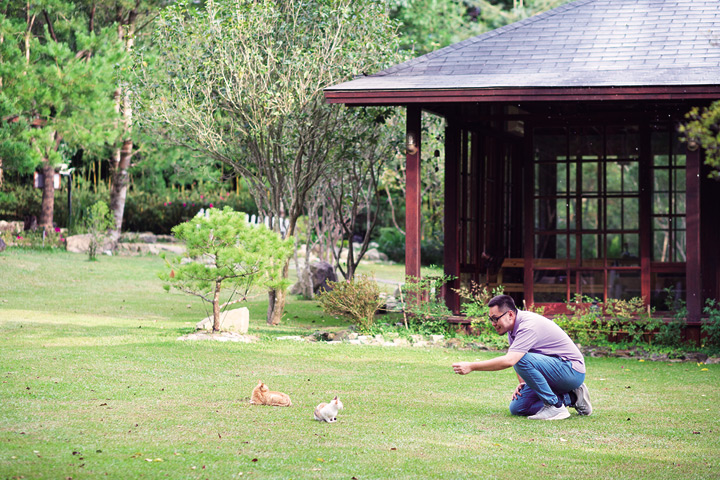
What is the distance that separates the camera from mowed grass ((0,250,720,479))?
5.19m

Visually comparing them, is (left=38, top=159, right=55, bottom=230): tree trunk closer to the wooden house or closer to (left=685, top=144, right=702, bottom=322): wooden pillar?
the wooden house

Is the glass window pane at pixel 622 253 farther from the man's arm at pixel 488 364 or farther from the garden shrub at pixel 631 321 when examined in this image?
the man's arm at pixel 488 364

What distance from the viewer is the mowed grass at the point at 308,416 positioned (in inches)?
204

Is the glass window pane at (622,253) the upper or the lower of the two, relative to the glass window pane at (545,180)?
lower

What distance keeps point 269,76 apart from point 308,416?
25.2 feet

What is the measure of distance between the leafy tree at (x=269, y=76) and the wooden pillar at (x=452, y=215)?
241 centimetres

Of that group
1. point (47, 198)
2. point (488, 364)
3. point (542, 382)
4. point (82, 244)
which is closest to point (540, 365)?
point (542, 382)

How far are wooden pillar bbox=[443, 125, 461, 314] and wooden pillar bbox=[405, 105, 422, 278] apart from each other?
1.50 ft

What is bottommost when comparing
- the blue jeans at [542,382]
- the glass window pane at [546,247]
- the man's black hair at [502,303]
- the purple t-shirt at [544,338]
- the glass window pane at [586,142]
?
the blue jeans at [542,382]

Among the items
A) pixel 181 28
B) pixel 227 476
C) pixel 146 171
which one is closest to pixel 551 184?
pixel 181 28

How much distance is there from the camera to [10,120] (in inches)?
842

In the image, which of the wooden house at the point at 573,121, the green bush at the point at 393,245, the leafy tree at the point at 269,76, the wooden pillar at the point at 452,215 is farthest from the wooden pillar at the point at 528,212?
the green bush at the point at 393,245

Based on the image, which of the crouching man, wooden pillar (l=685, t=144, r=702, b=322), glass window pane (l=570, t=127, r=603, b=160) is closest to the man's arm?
the crouching man

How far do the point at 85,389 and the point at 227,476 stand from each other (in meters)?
3.18
